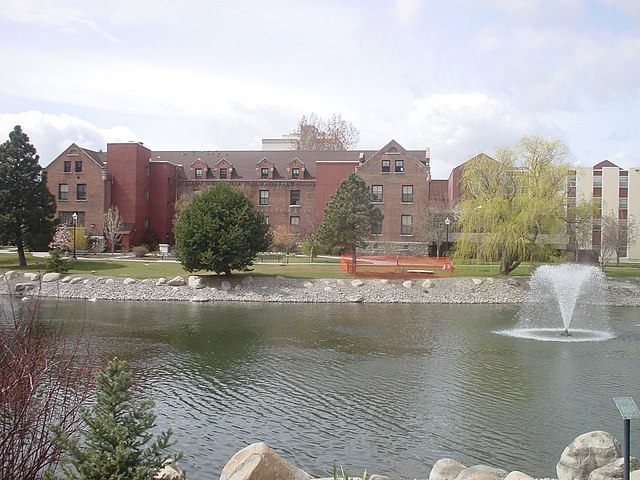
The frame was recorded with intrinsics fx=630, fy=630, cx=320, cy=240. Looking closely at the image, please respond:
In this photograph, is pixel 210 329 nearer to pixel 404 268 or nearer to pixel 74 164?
pixel 404 268

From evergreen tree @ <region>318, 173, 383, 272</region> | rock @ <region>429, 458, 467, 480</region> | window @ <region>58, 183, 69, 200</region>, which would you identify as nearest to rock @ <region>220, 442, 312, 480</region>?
rock @ <region>429, 458, 467, 480</region>

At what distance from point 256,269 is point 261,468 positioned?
Answer: 3018 centimetres

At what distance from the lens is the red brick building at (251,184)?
175 ft

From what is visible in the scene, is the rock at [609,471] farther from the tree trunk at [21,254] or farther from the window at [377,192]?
the window at [377,192]

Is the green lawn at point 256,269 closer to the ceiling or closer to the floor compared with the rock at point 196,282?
closer to the ceiling

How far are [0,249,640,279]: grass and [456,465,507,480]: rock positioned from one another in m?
26.6

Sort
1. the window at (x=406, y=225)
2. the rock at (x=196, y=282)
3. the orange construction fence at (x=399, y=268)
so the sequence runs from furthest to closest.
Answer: the window at (x=406, y=225), the orange construction fence at (x=399, y=268), the rock at (x=196, y=282)

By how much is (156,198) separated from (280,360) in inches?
1732

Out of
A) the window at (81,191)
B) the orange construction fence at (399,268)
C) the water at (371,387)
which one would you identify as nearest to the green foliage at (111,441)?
the water at (371,387)

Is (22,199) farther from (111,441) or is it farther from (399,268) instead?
(111,441)

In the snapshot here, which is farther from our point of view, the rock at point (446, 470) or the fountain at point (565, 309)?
the fountain at point (565, 309)

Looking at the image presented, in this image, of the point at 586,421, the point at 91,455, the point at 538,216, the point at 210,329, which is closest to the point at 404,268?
the point at 538,216

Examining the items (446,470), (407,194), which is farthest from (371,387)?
(407,194)

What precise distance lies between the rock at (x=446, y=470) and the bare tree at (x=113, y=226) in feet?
148
